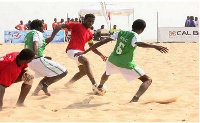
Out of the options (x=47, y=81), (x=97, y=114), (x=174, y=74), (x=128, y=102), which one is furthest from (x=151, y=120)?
(x=174, y=74)

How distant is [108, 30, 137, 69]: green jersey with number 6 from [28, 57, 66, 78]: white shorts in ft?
3.93

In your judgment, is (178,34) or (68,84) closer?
(68,84)

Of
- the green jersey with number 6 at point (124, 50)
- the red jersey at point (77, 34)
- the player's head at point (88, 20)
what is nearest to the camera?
the green jersey with number 6 at point (124, 50)

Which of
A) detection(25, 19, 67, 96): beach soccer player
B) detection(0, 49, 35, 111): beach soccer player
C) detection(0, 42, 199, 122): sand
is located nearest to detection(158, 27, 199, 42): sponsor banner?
detection(0, 42, 199, 122): sand

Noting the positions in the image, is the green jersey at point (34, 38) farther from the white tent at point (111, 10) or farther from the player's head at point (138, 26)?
the white tent at point (111, 10)

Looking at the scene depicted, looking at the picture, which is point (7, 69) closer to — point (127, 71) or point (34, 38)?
point (34, 38)

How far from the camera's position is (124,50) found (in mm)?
6832

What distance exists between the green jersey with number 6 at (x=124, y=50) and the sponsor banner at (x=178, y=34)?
20217 millimetres

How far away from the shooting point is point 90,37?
841 cm

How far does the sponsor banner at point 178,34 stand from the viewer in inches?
1053

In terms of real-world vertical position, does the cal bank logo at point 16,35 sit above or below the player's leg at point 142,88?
below

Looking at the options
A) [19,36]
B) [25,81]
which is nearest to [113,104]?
[25,81]

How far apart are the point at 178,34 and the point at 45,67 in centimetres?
2037

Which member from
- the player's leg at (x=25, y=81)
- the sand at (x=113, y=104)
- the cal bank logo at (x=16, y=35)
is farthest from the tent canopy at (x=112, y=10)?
the player's leg at (x=25, y=81)
